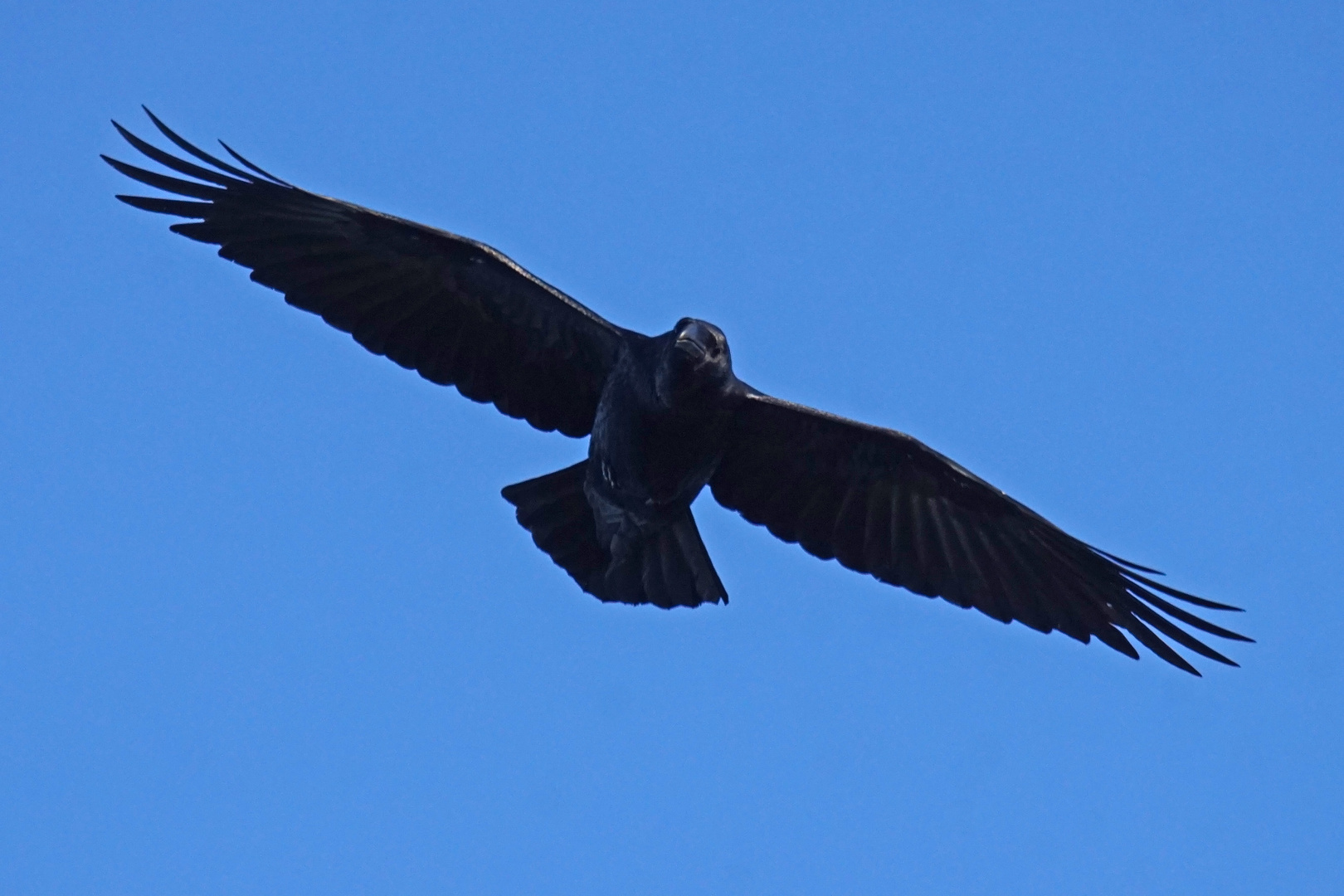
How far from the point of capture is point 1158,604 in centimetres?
991

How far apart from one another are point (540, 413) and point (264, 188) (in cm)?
197

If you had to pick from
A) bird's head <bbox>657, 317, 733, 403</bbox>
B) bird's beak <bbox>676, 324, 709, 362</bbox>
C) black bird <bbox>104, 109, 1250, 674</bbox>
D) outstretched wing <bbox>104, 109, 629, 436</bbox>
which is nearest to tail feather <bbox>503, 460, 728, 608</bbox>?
black bird <bbox>104, 109, 1250, 674</bbox>

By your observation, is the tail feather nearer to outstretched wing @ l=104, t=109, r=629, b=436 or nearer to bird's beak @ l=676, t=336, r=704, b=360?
outstretched wing @ l=104, t=109, r=629, b=436

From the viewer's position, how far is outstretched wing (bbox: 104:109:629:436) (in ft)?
32.6

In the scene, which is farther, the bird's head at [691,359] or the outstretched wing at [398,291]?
the outstretched wing at [398,291]

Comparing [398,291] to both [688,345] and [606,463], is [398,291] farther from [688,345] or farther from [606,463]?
[688,345]

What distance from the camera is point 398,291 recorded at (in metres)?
10.1

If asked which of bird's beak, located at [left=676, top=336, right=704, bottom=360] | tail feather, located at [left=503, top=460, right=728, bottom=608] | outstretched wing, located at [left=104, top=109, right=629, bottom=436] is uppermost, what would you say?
outstretched wing, located at [left=104, top=109, right=629, bottom=436]

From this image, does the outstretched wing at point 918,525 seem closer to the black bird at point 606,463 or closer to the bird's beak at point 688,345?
the black bird at point 606,463

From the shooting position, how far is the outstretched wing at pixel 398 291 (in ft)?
32.6

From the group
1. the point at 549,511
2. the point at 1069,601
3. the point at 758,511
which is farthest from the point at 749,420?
the point at 1069,601

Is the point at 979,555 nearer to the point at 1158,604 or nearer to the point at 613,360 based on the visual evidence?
the point at 1158,604

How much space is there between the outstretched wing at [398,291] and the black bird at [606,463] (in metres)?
0.01

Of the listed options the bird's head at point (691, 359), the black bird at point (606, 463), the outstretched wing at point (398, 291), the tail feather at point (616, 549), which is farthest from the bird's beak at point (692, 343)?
the tail feather at point (616, 549)
